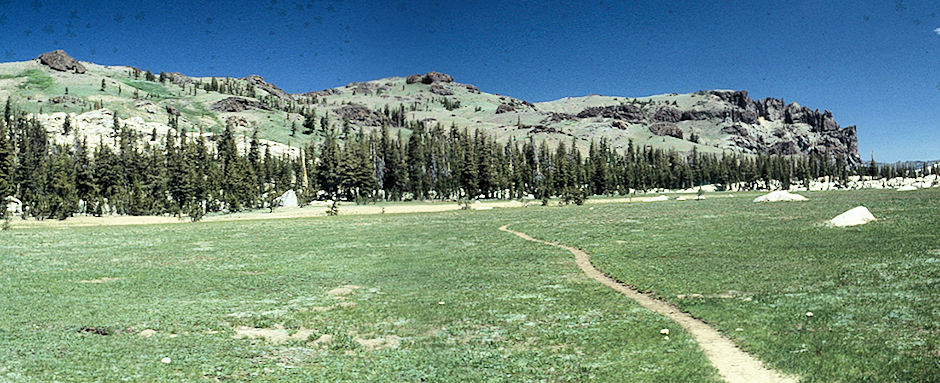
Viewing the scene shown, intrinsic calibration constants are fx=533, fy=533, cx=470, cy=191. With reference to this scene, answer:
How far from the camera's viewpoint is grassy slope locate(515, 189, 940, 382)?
11148 millimetres

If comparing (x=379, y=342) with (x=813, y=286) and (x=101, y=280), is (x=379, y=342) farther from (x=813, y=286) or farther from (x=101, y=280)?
(x=101, y=280)

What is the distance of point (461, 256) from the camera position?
29734 millimetres

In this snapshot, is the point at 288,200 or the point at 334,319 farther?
the point at 288,200

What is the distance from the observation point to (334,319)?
1614 centimetres

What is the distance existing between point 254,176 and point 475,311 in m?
104

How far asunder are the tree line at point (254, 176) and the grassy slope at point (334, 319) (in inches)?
1873

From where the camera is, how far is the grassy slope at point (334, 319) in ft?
37.6

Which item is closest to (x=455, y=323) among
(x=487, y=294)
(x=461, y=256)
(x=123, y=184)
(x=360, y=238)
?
(x=487, y=294)

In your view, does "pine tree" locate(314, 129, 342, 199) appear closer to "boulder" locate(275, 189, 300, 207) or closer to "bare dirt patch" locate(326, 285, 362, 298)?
"boulder" locate(275, 189, 300, 207)

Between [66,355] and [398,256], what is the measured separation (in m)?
18.9

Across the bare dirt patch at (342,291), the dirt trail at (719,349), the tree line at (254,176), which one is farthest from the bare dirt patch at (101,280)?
the tree line at (254,176)

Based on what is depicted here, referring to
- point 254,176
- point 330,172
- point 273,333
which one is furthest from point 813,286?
point 330,172

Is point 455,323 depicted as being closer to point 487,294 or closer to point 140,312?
point 487,294

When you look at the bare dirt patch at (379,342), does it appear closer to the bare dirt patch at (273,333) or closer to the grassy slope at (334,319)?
the grassy slope at (334,319)
